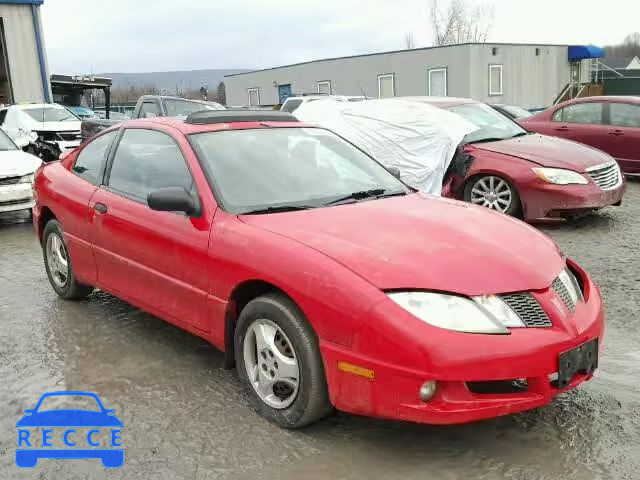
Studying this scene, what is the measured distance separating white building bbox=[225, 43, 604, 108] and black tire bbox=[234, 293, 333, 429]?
25370 millimetres

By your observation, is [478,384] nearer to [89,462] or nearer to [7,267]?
[89,462]

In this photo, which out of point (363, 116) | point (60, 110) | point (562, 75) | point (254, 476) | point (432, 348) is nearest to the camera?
point (432, 348)

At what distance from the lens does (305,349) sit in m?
3.00

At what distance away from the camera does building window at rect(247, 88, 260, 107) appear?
38594 millimetres

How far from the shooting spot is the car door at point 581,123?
34.9ft

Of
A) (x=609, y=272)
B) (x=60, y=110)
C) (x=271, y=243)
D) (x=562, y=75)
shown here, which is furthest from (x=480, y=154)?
(x=562, y=75)

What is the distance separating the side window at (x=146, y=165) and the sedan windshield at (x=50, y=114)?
39.2 ft

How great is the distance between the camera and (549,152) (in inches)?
→ 305

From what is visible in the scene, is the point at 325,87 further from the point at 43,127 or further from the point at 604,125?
the point at 604,125

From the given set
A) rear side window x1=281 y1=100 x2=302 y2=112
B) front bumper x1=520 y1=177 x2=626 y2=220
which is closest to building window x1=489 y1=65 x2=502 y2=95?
rear side window x1=281 y1=100 x2=302 y2=112

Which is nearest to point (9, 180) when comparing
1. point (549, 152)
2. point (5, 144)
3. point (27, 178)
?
point (27, 178)

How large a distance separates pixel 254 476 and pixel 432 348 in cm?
95

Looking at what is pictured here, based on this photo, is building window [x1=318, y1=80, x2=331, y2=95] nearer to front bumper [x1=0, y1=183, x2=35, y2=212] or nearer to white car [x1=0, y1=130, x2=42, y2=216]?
white car [x1=0, y1=130, x2=42, y2=216]

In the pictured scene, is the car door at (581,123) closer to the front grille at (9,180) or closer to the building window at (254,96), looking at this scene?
the front grille at (9,180)
